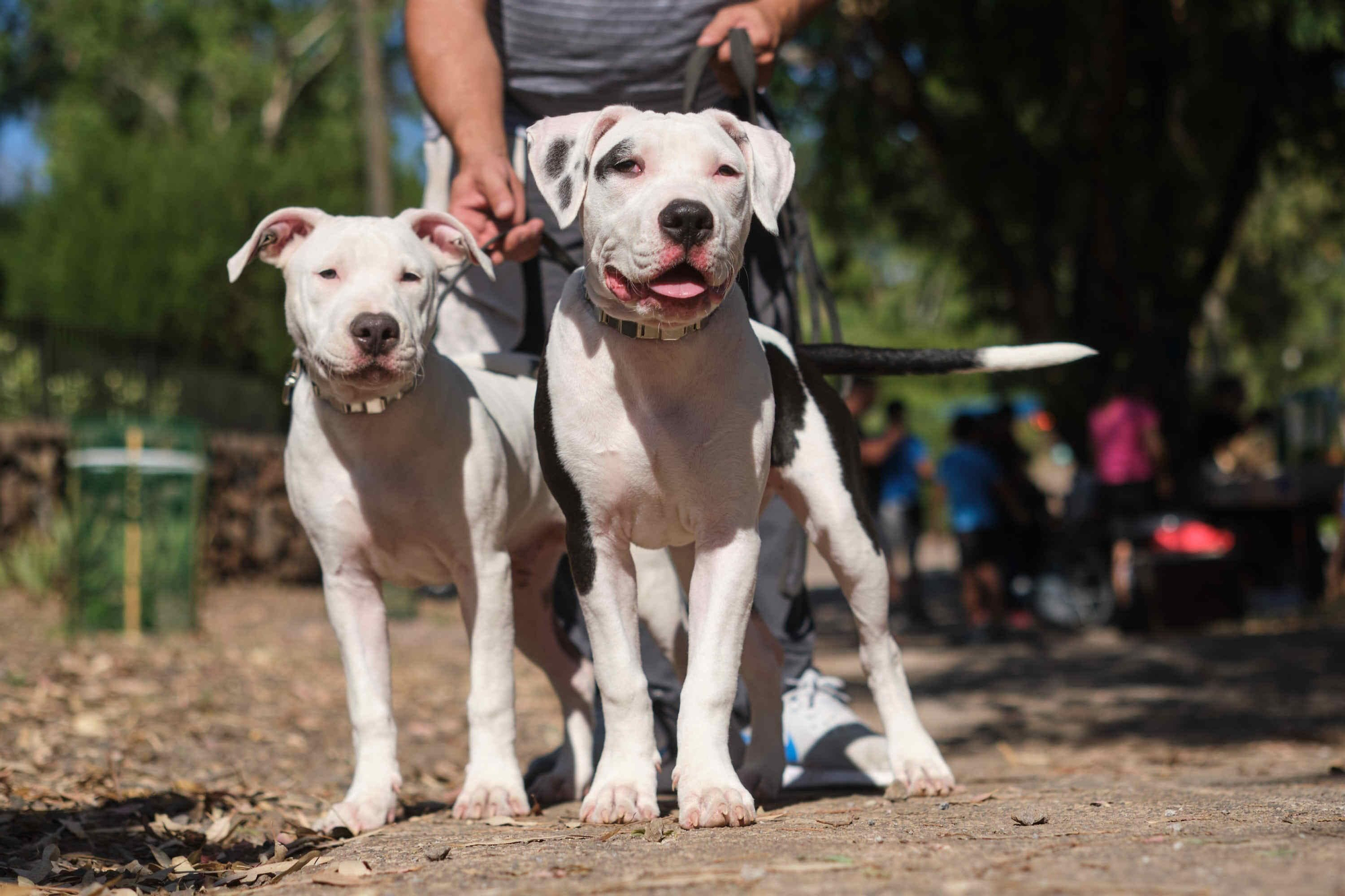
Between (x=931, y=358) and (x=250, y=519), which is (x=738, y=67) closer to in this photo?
(x=931, y=358)

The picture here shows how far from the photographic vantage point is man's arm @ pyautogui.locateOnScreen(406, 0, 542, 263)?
4.15 metres

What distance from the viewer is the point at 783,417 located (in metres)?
3.73

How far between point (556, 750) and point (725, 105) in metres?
2.19

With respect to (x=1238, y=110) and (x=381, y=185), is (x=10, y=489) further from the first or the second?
(x=1238, y=110)

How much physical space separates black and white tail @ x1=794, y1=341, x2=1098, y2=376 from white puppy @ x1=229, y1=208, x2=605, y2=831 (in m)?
1.00

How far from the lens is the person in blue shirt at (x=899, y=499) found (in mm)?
13438

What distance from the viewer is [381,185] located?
51.3 ft

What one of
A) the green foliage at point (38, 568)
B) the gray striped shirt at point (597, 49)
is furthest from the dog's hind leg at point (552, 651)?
the green foliage at point (38, 568)

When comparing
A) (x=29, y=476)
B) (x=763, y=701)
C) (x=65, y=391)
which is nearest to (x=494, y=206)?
(x=763, y=701)

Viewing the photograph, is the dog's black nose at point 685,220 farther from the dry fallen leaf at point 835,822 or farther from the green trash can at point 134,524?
the green trash can at point 134,524

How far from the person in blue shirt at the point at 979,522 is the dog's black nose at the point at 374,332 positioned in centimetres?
926

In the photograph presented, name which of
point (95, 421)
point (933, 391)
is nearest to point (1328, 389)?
point (95, 421)

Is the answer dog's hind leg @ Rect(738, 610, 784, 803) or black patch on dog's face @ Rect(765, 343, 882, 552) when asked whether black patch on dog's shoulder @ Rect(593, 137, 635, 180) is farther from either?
dog's hind leg @ Rect(738, 610, 784, 803)

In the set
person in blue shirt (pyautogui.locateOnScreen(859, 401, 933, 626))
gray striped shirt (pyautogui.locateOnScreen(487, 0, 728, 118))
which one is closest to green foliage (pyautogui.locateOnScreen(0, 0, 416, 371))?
person in blue shirt (pyautogui.locateOnScreen(859, 401, 933, 626))
